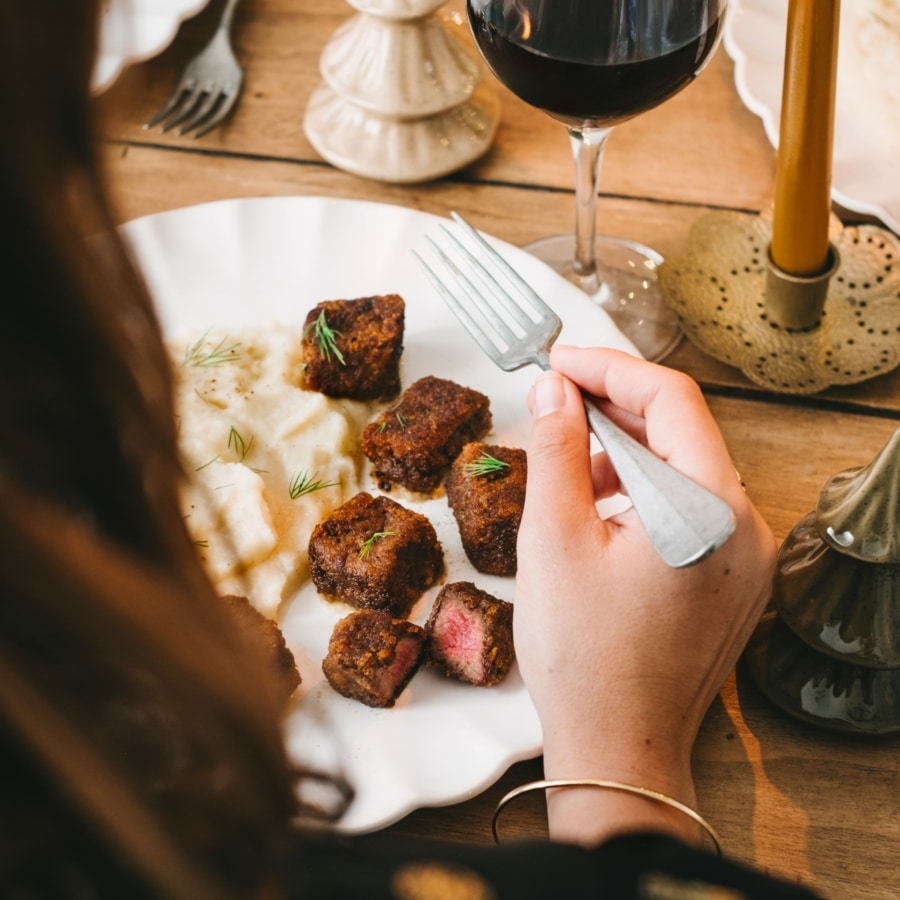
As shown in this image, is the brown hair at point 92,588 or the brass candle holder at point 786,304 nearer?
the brown hair at point 92,588

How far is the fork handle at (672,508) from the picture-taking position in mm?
947

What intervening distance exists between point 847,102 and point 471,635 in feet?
3.67

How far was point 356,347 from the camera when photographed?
1.45 meters

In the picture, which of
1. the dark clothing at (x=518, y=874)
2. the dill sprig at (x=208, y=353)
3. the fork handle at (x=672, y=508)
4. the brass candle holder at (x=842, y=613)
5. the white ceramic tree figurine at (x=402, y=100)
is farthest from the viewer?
the white ceramic tree figurine at (x=402, y=100)

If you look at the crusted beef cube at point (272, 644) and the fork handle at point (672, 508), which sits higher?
the fork handle at point (672, 508)

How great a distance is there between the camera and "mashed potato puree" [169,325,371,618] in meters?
1.32

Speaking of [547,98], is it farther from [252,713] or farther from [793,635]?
[252,713]

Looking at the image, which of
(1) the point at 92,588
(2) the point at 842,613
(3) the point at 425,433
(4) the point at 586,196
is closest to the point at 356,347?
(3) the point at 425,433

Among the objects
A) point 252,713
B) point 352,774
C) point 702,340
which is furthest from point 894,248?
point 252,713

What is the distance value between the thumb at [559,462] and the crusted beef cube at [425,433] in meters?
0.24

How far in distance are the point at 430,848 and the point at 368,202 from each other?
45.4 inches

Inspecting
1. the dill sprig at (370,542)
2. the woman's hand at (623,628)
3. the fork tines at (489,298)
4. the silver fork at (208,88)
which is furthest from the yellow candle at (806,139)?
the silver fork at (208,88)

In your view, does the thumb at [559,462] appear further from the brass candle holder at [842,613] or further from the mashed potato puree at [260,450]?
the mashed potato puree at [260,450]

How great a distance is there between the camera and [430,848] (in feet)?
2.39
